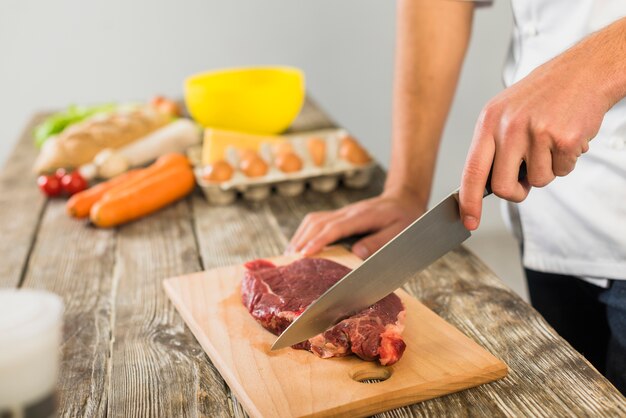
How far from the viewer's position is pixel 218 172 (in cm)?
184

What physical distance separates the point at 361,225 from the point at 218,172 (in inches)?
18.5

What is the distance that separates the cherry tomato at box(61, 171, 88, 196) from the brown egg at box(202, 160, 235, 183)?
0.35 m

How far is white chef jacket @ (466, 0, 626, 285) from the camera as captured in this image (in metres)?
1.31

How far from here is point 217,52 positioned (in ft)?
13.4

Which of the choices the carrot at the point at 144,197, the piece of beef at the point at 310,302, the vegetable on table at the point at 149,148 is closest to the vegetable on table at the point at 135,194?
the carrot at the point at 144,197

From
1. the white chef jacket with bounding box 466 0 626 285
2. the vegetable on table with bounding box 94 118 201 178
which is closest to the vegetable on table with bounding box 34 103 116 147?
the vegetable on table with bounding box 94 118 201 178

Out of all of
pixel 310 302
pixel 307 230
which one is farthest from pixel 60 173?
pixel 310 302

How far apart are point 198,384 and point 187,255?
0.53 m

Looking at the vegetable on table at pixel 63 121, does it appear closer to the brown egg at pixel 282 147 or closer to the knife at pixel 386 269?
the brown egg at pixel 282 147

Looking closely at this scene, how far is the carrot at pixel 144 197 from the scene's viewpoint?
172 centimetres

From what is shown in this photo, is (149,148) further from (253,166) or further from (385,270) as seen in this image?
(385,270)

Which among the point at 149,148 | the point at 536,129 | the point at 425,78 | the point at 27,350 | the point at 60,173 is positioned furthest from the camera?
the point at 149,148

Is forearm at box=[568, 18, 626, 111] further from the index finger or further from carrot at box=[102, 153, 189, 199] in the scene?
carrot at box=[102, 153, 189, 199]

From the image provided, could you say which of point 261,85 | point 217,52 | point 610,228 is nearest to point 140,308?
point 610,228
